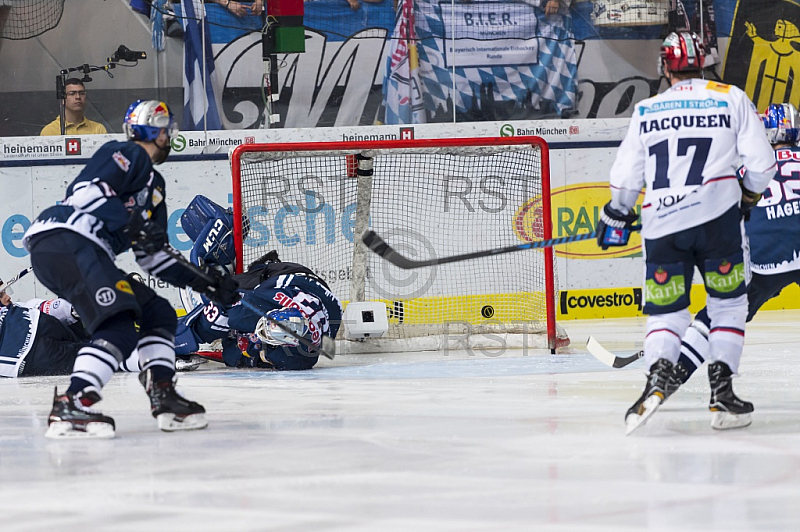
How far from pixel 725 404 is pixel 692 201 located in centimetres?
60

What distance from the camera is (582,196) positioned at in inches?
292

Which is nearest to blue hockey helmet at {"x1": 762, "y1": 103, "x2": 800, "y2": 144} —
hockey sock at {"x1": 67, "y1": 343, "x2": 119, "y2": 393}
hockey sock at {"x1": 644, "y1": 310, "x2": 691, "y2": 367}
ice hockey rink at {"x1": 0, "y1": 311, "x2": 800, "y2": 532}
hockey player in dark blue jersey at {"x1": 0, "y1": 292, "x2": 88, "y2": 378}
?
ice hockey rink at {"x1": 0, "y1": 311, "x2": 800, "y2": 532}

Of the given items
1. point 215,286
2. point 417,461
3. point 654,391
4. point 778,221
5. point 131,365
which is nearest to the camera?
point 417,461

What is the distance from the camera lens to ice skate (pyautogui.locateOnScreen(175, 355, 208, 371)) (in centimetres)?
529

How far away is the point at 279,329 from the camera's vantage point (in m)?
4.98

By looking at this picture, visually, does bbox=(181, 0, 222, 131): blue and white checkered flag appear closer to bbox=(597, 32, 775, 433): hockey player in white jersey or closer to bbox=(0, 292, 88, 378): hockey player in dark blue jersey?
bbox=(0, 292, 88, 378): hockey player in dark blue jersey

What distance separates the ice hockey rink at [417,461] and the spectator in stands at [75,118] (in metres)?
2.95

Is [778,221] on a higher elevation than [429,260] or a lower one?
higher

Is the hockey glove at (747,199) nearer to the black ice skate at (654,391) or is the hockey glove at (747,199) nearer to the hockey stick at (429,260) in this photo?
the hockey stick at (429,260)

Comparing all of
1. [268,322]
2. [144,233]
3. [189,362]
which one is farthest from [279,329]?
[144,233]

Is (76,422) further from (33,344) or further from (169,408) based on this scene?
(33,344)

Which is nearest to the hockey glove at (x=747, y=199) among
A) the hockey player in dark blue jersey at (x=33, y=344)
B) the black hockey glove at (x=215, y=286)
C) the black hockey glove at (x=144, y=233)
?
A: the black hockey glove at (x=215, y=286)

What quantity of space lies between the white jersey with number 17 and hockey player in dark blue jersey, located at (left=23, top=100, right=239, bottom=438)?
1.50 m

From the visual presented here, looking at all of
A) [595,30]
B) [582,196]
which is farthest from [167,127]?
[595,30]
